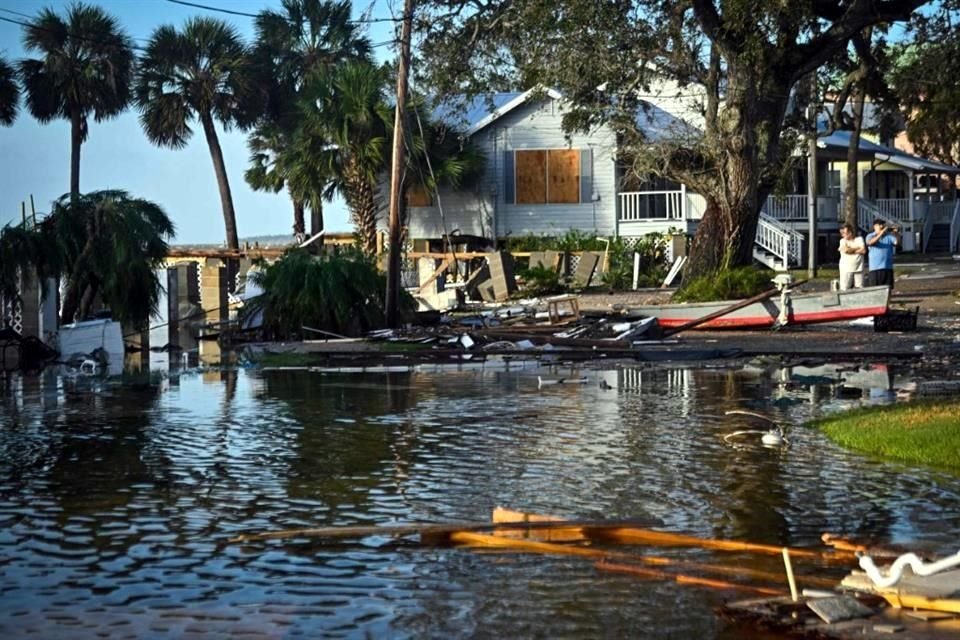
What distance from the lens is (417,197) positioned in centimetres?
5444

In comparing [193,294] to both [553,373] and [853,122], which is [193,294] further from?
[853,122]

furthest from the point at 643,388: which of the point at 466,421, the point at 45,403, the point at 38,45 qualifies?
the point at 38,45

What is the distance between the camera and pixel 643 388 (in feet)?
64.7

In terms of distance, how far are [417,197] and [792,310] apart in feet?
91.8

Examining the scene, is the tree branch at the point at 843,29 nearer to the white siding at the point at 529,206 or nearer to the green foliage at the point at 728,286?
the green foliage at the point at 728,286

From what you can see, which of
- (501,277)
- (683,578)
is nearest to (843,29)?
(501,277)

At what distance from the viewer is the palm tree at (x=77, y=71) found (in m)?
62.1

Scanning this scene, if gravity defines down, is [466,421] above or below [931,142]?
below

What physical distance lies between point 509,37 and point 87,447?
1853 centimetres

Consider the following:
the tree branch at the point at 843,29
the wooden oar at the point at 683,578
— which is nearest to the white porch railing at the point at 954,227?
the tree branch at the point at 843,29

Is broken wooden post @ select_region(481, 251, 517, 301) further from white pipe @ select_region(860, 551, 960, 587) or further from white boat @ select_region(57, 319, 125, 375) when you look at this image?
white pipe @ select_region(860, 551, 960, 587)

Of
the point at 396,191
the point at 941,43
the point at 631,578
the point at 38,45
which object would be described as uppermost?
the point at 38,45

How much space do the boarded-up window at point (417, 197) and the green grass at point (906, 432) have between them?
3884 centimetres

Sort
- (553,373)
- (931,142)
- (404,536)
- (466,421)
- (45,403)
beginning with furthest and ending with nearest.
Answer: (931,142), (553,373), (45,403), (466,421), (404,536)
